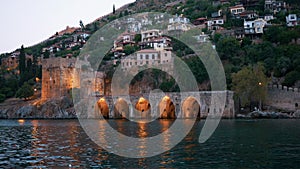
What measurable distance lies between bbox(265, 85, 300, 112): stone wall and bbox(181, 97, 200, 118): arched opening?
28.9 ft

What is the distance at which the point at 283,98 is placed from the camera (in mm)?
45406

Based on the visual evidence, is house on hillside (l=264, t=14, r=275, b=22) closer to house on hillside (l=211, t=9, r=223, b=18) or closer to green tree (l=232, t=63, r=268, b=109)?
house on hillside (l=211, t=9, r=223, b=18)

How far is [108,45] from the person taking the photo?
312ft

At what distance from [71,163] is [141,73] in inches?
2000

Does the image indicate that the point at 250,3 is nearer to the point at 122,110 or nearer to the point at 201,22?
the point at 201,22

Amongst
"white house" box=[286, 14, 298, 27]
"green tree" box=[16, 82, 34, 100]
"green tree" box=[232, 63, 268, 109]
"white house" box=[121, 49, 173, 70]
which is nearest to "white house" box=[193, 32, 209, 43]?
"white house" box=[121, 49, 173, 70]

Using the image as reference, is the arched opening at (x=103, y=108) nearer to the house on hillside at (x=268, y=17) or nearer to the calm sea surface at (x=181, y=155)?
the calm sea surface at (x=181, y=155)

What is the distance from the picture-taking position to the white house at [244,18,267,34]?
7081cm

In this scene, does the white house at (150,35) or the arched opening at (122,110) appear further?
the white house at (150,35)

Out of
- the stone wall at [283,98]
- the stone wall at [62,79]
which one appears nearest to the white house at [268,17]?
the stone wall at [283,98]

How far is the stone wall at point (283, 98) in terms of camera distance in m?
44.5

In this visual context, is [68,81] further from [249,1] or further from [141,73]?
[249,1]

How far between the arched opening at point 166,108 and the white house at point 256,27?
2742 centimetres

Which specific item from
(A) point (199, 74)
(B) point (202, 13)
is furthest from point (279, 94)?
(B) point (202, 13)
